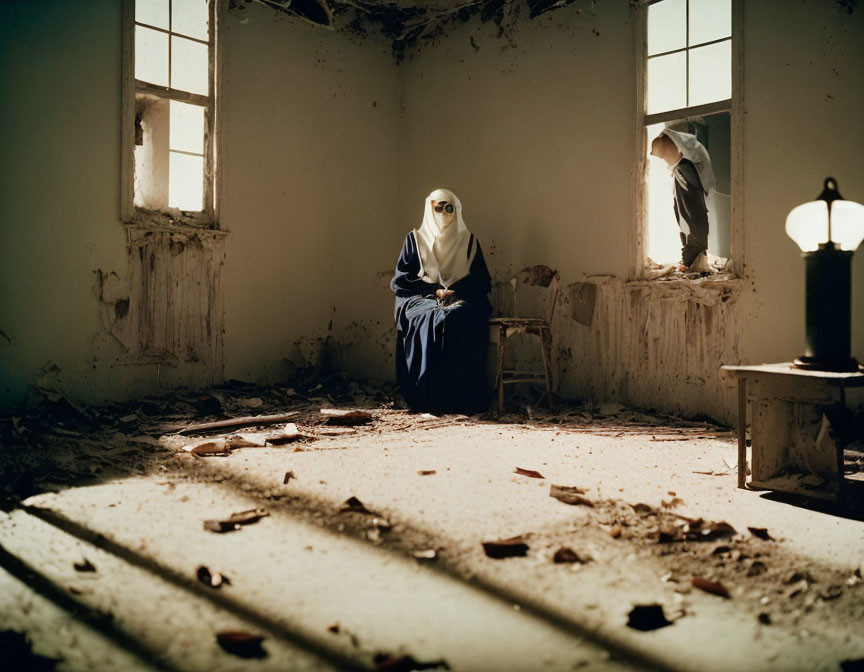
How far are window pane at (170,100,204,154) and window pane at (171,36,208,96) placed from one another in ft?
0.45

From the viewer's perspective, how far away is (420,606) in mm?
1726

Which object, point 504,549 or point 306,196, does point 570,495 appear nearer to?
point 504,549

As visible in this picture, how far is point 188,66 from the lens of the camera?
5.20 meters

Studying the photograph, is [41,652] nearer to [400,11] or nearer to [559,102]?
[559,102]

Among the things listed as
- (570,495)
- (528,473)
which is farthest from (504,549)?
(528,473)

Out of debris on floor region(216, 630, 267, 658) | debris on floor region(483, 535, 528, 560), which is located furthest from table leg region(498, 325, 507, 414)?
debris on floor region(216, 630, 267, 658)

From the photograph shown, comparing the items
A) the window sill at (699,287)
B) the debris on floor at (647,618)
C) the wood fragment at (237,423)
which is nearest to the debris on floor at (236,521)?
the debris on floor at (647,618)

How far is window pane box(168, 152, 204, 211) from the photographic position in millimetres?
5211

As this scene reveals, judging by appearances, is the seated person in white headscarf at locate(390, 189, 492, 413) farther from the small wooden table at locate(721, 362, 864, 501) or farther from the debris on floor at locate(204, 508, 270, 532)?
the debris on floor at locate(204, 508, 270, 532)

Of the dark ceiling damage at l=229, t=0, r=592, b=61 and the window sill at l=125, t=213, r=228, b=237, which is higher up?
the dark ceiling damage at l=229, t=0, r=592, b=61

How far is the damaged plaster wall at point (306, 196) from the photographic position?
5.50 metres

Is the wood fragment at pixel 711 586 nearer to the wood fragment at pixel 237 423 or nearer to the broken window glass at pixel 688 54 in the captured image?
the wood fragment at pixel 237 423

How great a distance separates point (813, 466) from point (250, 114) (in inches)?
185

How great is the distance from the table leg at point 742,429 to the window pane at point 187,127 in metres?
4.26
